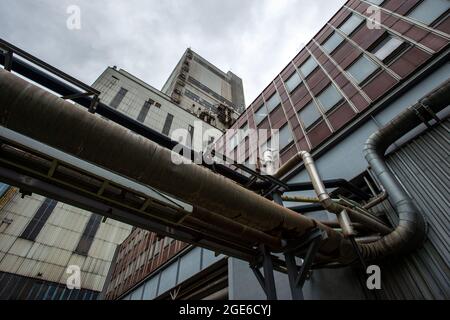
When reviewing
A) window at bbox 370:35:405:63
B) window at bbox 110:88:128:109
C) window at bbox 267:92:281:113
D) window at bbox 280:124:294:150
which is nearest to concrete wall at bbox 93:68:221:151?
window at bbox 110:88:128:109

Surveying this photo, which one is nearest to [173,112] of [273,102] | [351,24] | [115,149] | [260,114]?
[260,114]

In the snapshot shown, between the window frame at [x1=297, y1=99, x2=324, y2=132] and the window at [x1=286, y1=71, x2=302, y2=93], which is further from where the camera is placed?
the window at [x1=286, y1=71, x2=302, y2=93]

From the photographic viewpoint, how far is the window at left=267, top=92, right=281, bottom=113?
53.3 feet

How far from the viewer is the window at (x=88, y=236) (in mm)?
25672

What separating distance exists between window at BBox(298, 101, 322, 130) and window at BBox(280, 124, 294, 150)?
3.21ft

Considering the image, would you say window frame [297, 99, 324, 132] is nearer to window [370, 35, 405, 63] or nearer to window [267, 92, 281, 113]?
window [267, 92, 281, 113]

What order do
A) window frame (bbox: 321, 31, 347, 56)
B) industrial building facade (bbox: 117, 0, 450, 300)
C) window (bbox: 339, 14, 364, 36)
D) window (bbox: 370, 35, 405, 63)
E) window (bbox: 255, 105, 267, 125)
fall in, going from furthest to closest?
1. window (bbox: 255, 105, 267, 125)
2. window frame (bbox: 321, 31, 347, 56)
3. window (bbox: 339, 14, 364, 36)
4. window (bbox: 370, 35, 405, 63)
5. industrial building facade (bbox: 117, 0, 450, 300)


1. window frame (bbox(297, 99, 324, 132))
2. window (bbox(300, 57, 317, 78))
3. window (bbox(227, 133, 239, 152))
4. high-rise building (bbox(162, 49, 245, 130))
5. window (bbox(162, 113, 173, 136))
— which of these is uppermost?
high-rise building (bbox(162, 49, 245, 130))

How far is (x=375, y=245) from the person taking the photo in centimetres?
531

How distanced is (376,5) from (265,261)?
15215mm

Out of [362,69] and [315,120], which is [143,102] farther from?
[362,69]

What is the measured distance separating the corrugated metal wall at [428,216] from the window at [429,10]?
599 cm

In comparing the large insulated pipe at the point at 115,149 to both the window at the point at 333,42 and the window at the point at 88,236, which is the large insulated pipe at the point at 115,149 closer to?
the window at the point at 333,42
